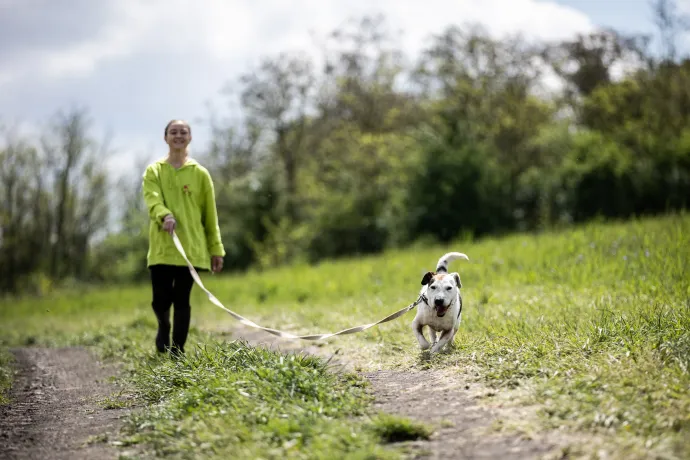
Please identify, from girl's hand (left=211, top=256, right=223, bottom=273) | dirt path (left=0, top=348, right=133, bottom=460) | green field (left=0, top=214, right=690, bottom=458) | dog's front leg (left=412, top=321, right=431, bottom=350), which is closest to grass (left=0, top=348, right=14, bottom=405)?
dirt path (left=0, top=348, right=133, bottom=460)

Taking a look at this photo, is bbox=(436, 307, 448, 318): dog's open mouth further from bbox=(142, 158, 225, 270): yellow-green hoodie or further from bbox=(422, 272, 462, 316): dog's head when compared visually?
bbox=(142, 158, 225, 270): yellow-green hoodie

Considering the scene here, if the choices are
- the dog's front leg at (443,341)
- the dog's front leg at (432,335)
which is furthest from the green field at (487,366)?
the dog's front leg at (432,335)

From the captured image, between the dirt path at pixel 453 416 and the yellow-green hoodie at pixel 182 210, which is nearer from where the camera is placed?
the dirt path at pixel 453 416

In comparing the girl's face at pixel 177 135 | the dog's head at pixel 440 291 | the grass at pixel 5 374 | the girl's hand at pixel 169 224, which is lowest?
the grass at pixel 5 374

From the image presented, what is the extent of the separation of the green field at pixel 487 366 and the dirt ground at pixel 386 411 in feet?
0.59

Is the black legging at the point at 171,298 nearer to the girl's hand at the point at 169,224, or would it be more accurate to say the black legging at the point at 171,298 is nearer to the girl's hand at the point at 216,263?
the girl's hand at the point at 216,263

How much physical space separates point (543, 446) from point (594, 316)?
334 centimetres

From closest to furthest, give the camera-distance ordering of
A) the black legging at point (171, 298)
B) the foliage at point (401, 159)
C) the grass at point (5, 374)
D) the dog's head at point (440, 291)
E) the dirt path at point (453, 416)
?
the dirt path at point (453, 416) < the dog's head at point (440, 291) < the grass at point (5, 374) < the black legging at point (171, 298) < the foliage at point (401, 159)

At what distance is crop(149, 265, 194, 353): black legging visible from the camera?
7.21 m

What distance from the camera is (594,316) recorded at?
6867 mm

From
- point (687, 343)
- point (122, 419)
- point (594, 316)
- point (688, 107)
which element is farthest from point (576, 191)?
point (122, 419)

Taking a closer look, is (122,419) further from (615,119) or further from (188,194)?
(615,119)

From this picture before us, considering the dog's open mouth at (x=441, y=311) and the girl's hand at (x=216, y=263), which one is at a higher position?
the girl's hand at (x=216, y=263)

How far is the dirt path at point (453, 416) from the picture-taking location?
12.6ft
